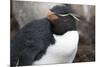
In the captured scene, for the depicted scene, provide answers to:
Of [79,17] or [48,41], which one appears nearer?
[48,41]

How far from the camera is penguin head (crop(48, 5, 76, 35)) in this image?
208cm

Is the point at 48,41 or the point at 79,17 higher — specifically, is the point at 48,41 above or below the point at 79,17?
below

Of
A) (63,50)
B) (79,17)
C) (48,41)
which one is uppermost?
(79,17)

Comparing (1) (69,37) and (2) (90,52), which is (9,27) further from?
(2) (90,52)

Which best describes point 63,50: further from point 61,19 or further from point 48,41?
point 61,19

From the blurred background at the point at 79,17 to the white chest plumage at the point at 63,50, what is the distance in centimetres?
8

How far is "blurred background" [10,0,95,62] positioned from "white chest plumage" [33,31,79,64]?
77 millimetres

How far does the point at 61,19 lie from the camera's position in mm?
2111

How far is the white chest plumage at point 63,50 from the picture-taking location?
2.03 metres

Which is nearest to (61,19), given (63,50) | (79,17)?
(79,17)

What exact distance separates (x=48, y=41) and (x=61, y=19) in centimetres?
31

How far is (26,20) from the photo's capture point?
1958mm

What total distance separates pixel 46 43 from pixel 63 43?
0.70 ft

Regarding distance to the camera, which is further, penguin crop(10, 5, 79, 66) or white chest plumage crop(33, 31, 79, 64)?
white chest plumage crop(33, 31, 79, 64)
